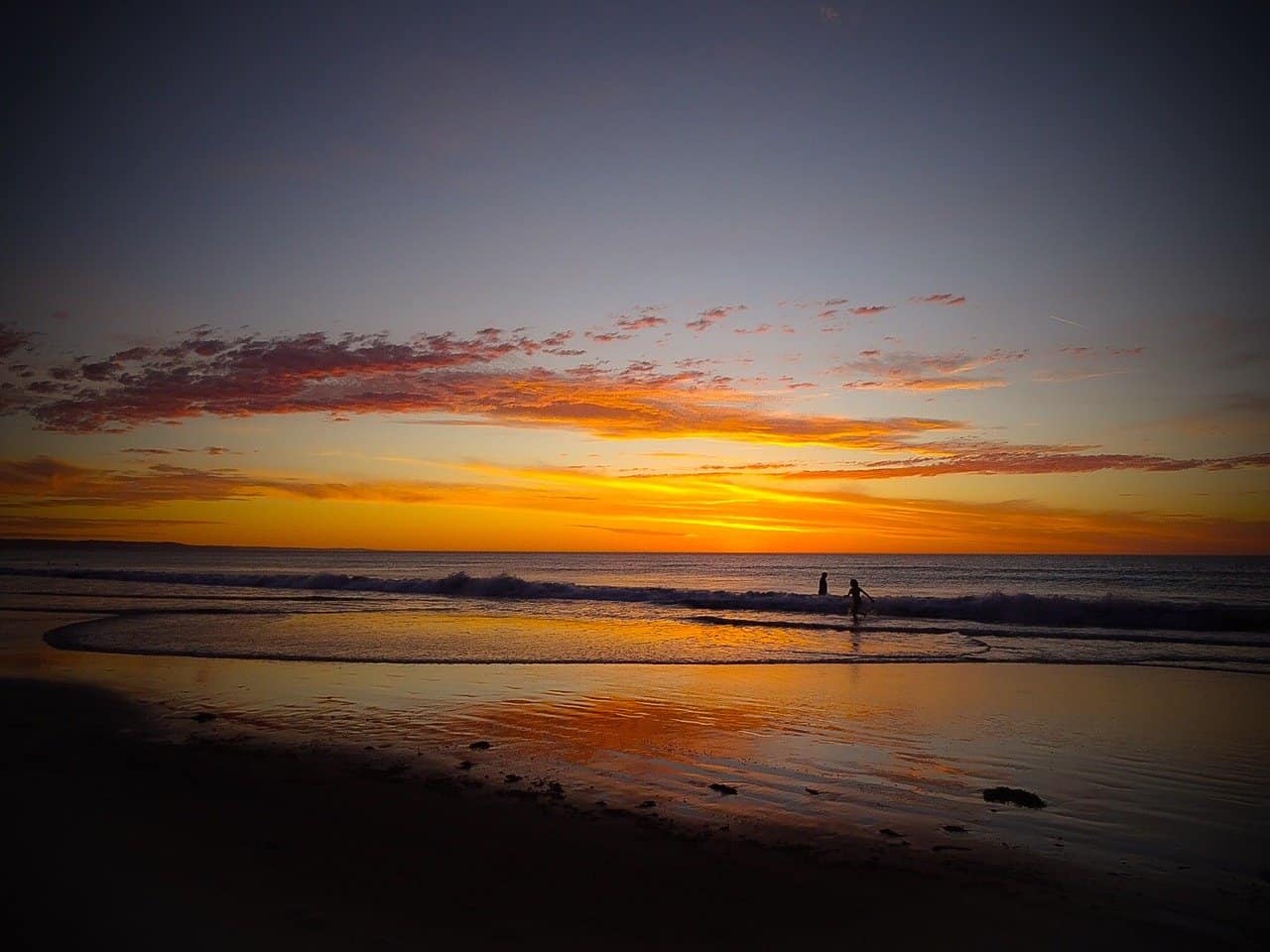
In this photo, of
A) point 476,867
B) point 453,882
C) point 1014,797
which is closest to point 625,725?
point 1014,797

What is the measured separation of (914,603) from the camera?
37.2 m

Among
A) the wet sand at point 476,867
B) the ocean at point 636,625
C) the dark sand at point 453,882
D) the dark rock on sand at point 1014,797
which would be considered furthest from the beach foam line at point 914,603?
the dark sand at point 453,882

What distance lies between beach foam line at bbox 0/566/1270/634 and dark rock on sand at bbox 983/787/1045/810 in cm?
2603

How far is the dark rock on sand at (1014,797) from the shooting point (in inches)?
336

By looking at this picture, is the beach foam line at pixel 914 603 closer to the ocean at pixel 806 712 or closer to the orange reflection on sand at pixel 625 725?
the ocean at pixel 806 712

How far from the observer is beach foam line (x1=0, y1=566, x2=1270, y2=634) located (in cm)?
3152

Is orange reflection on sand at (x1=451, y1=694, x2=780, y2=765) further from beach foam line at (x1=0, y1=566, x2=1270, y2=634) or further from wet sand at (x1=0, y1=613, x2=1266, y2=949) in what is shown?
beach foam line at (x1=0, y1=566, x2=1270, y2=634)

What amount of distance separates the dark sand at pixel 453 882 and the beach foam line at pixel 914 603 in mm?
29342

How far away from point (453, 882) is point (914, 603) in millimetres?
34569

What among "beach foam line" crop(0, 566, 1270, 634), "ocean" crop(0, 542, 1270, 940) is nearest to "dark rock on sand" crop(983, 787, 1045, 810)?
"ocean" crop(0, 542, 1270, 940)

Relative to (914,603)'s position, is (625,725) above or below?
below

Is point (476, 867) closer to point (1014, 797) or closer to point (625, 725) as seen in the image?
point (625, 725)

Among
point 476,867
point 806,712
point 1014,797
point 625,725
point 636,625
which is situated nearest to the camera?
point 476,867

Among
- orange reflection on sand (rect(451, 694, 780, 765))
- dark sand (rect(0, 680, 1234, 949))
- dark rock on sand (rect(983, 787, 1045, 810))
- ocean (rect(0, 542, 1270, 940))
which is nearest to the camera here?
dark sand (rect(0, 680, 1234, 949))
